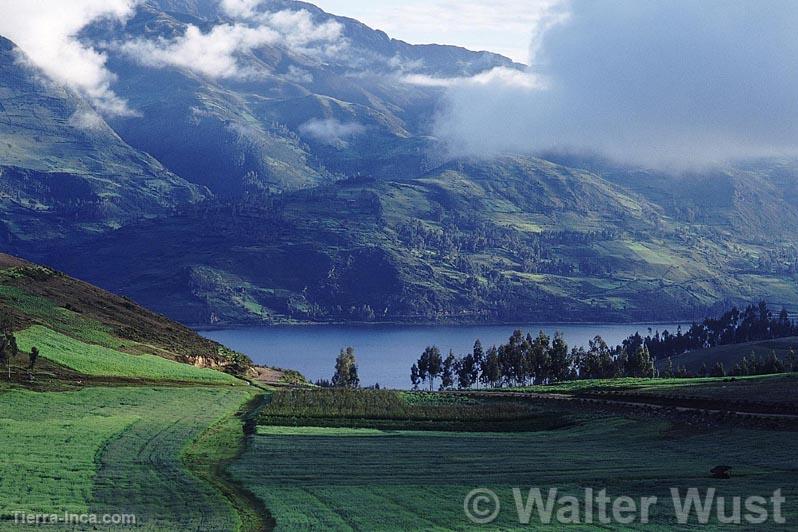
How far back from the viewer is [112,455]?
7725cm

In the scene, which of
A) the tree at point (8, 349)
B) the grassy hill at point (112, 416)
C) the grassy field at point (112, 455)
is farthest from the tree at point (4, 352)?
the grassy field at point (112, 455)

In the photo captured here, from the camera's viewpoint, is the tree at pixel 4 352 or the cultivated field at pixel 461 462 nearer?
the cultivated field at pixel 461 462

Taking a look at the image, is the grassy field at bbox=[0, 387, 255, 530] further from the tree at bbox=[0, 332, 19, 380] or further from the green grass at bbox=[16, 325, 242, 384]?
the green grass at bbox=[16, 325, 242, 384]

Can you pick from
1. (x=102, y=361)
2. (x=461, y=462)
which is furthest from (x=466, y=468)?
(x=102, y=361)

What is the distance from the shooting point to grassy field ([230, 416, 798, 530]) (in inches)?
2340

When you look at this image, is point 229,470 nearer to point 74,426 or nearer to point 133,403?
point 74,426

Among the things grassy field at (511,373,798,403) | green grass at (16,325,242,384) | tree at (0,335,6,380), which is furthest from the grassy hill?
grassy field at (511,373,798,403)

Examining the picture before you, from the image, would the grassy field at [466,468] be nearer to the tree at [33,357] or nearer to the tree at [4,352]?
the tree at [33,357]

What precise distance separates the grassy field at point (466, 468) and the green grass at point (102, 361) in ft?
142

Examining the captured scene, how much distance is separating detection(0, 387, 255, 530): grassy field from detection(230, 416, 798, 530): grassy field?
4.33m

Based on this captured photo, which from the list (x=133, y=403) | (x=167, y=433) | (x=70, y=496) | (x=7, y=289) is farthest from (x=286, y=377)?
(x=70, y=496)

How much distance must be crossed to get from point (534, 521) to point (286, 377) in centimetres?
13949

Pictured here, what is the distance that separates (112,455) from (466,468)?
84.2 feet

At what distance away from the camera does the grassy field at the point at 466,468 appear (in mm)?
59438
